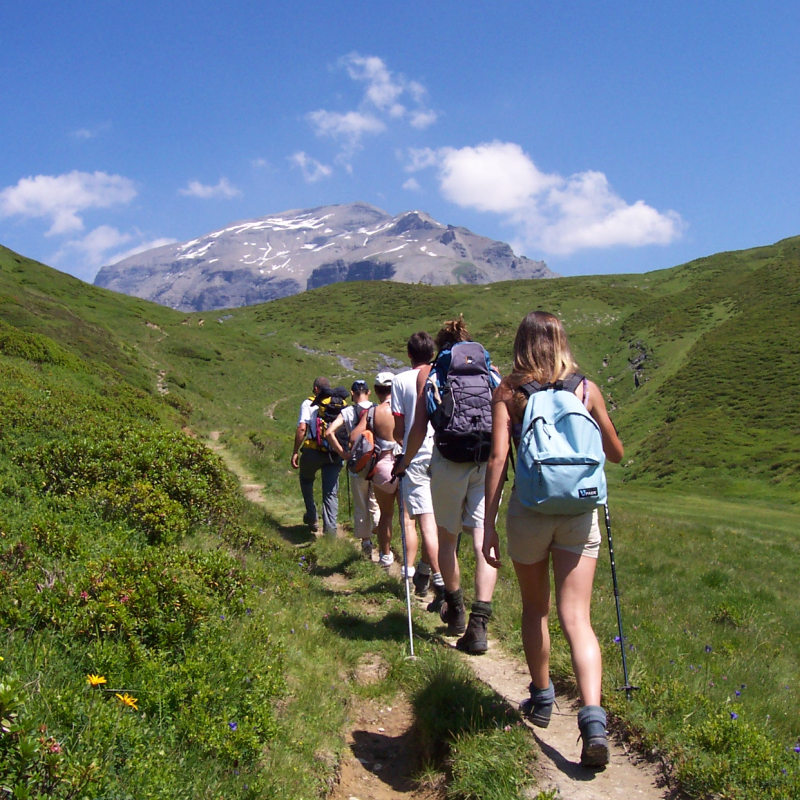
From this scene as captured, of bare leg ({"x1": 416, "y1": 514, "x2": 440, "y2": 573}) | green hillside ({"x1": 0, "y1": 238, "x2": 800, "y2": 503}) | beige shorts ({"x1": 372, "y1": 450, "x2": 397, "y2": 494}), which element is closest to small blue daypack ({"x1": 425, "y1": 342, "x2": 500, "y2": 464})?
bare leg ({"x1": 416, "y1": 514, "x2": 440, "y2": 573})

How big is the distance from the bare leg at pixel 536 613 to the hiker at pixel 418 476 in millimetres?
2076

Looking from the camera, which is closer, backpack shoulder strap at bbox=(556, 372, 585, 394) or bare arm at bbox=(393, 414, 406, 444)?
backpack shoulder strap at bbox=(556, 372, 585, 394)

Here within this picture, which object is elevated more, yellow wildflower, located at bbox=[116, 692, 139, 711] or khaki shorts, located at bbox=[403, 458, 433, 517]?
khaki shorts, located at bbox=[403, 458, 433, 517]

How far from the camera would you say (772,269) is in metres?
87.4

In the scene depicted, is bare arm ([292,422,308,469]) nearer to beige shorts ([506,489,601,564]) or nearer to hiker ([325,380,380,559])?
hiker ([325,380,380,559])

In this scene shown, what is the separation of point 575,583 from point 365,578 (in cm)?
476

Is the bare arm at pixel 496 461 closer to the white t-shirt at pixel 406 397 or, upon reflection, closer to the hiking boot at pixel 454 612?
the hiking boot at pixel 454 612

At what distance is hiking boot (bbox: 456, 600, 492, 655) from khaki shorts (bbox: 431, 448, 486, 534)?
→ 2.22 feet

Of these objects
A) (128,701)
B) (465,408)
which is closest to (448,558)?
(465,408)

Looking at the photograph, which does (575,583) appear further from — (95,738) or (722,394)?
(722,394)

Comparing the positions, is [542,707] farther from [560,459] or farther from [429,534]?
[429,534]

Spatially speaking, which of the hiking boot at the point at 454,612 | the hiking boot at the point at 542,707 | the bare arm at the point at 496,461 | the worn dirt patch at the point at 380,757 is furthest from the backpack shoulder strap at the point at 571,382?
the hiking boot at the point at 454,612

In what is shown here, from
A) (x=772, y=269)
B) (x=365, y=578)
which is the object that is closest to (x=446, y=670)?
(x=365, y=578)

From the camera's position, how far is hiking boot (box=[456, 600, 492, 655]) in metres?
5.55
